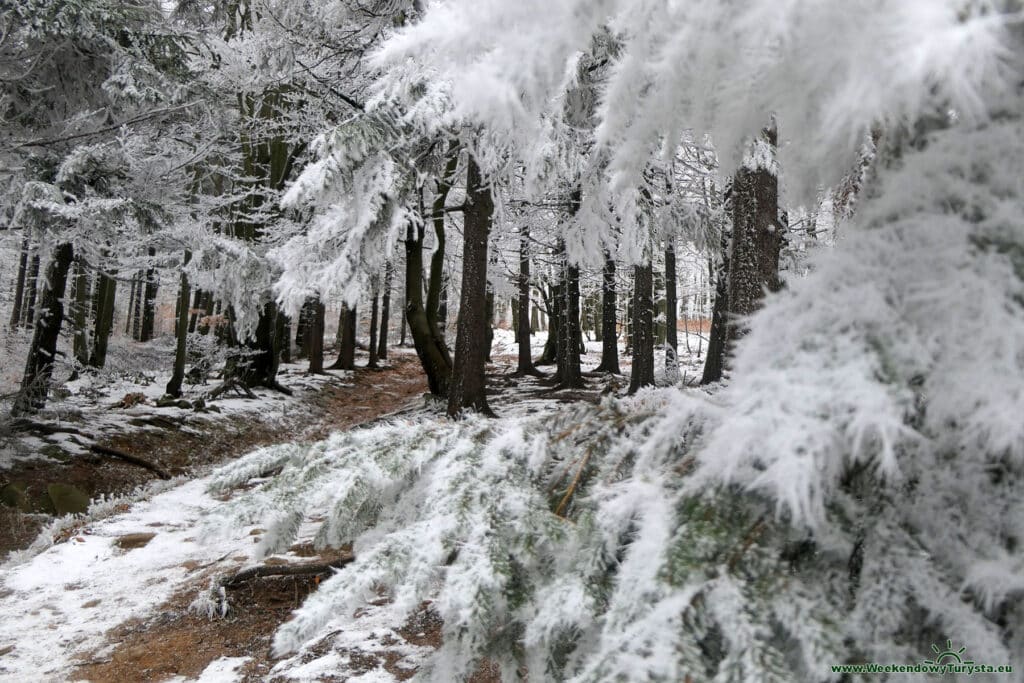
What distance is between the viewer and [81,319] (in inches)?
730

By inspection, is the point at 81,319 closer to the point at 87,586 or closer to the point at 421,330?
the point at 421,330

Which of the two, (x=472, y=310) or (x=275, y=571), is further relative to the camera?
(x=472, y=310)

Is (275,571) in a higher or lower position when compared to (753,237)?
lower

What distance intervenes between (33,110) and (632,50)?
400 inches

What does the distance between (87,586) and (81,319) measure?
17.3 meters

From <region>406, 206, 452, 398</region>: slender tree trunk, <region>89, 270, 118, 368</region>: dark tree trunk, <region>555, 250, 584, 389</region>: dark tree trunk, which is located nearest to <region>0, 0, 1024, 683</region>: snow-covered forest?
<region>406, 206, 452, 398</region>: slender tree trunk

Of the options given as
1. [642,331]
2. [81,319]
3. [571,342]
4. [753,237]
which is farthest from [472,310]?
[81,319]

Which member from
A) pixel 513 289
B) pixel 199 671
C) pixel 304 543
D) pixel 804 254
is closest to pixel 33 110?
pixel 304 543

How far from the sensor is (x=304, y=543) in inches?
186

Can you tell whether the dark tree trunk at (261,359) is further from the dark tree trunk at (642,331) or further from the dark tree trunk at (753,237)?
the dark tree trunk at (753,237)

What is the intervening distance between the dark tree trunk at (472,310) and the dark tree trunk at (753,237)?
4.37m

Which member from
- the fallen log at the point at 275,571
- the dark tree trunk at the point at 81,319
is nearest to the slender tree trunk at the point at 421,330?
the dark tree trunk at the point at 81,319

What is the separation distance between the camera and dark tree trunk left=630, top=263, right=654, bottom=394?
11844 millimetres

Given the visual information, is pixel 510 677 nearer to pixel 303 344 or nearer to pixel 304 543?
pixel 304 543
